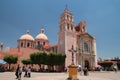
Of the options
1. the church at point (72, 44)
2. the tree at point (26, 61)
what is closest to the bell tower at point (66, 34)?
the church at point (72, 44)

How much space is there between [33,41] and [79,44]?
2162cm

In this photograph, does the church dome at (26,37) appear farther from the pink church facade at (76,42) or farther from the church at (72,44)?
the pink church facade at (76,42)

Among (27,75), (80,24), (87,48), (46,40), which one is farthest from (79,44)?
(27,75)

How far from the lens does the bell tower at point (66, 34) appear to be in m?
50.2

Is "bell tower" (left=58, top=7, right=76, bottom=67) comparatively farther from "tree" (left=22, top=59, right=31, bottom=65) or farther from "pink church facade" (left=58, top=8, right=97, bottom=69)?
"tree" (left=22, top=59, right=31, bottom=65)

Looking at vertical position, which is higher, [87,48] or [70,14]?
[70,14]

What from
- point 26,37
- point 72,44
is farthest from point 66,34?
point 26,37

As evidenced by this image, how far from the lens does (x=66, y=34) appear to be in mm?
50844

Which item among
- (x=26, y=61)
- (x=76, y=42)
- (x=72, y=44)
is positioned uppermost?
(x=76, y=42)

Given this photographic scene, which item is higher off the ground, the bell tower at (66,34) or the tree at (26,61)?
the bell tower at (66,34)

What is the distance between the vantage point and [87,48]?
185 feet

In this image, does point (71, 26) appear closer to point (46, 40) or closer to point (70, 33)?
point (70, 33)

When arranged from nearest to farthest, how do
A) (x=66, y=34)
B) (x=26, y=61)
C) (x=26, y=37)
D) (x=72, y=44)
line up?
1. (x=26, y=61)
2. (x=66, y=34)
3. (x=72, y=44)
4. (x=26, y=37)

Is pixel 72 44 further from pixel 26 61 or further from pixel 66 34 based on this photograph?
pixel 26 61
